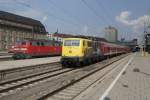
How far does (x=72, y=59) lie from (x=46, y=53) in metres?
18.0

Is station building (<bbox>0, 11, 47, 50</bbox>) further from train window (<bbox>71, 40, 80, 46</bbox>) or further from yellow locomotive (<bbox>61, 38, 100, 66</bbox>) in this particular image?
train window (<bbox>71, 40, 80, 46</bbox>)

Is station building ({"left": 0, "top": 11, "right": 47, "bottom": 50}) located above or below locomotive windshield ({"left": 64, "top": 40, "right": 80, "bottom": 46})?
above

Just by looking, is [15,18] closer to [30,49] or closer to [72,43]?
[30,49]

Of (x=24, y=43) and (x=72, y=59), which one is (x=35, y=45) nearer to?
(x=24, y=43)

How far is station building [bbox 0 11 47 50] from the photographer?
95562mm

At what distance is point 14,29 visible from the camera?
10456cm

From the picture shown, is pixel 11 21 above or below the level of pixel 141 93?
above

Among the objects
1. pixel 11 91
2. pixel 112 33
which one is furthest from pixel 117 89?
pixel 112 33

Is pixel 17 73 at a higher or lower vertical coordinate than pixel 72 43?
lower

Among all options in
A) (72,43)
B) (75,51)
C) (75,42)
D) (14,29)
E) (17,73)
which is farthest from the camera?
(14,29)

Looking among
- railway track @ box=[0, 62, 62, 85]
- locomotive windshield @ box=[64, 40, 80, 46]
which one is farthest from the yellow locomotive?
railway track @ box=[0, 62, 62, 85]

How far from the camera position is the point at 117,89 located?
40.4ft

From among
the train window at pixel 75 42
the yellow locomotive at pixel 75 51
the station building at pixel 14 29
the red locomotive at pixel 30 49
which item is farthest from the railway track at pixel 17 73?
the station building at pixel 14 29

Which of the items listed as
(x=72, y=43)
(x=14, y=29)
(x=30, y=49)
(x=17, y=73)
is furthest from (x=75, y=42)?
(x=14, y=29)
